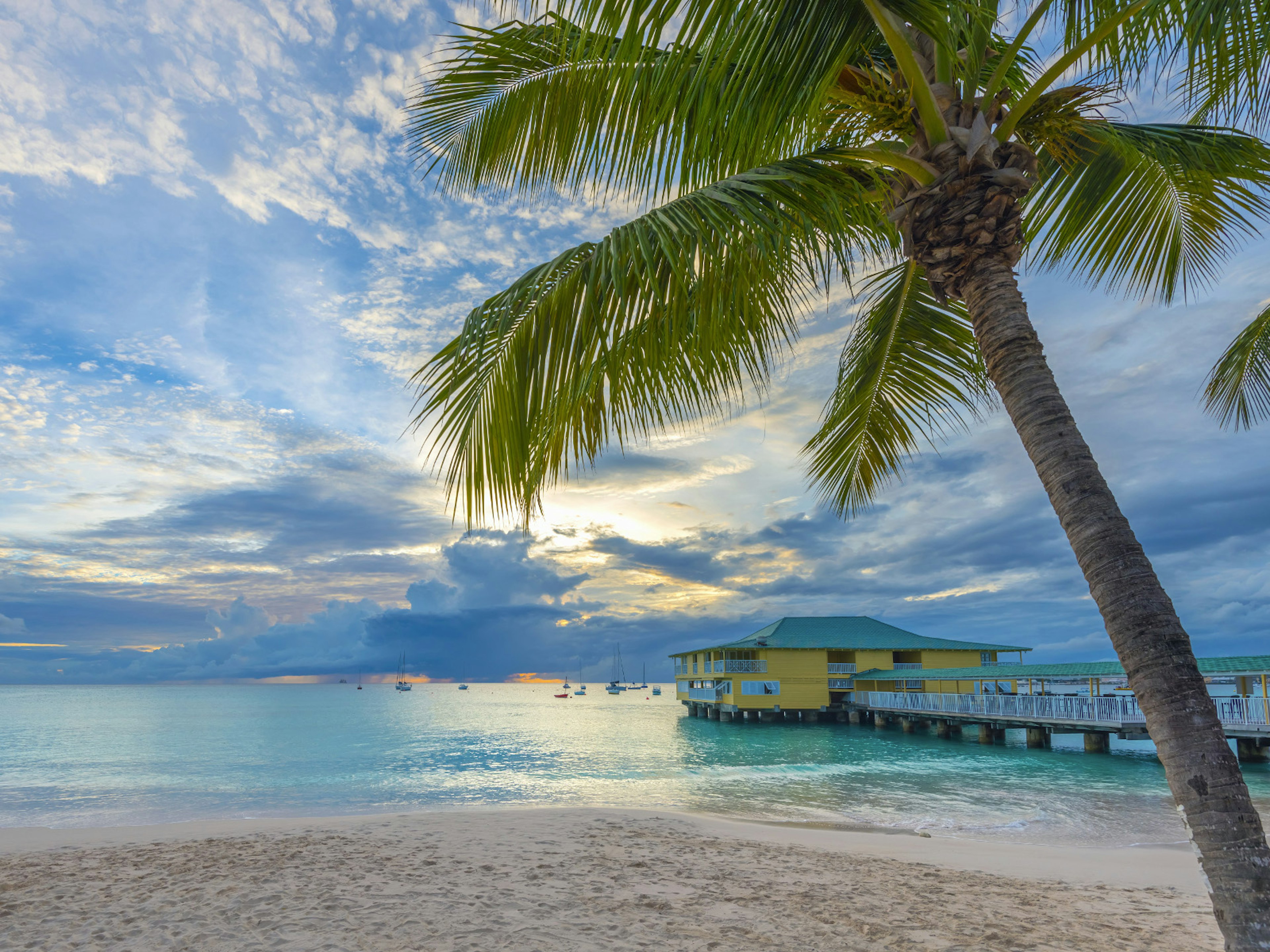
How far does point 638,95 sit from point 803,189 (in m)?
1.09

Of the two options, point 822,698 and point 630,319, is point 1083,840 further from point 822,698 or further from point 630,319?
point 822,698

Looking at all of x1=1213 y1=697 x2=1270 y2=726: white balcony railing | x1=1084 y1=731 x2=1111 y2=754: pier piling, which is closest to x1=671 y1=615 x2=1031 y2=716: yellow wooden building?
x1=1084 y1=731 x2=1111 y2=754: pier piling

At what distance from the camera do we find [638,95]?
13.3 feet

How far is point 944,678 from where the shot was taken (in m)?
38.0

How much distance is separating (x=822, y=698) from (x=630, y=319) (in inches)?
1743

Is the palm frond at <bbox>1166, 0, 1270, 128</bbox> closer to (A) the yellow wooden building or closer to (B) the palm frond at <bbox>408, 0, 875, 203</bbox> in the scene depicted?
(B) the palm frond at <bbox>408, 0, 875, 203</bbox>

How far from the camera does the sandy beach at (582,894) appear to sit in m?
5.54

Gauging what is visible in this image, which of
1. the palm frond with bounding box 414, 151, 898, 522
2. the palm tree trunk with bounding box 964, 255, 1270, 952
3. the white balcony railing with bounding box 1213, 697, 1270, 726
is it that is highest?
the palm frond with bounding box 414, 151, 898, 522

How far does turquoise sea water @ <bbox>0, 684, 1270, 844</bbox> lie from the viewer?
1777cm

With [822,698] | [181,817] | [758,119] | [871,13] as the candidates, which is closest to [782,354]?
[758,119]

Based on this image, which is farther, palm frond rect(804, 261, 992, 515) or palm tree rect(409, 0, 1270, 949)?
palm frond rect(804, 261, 992, 515)

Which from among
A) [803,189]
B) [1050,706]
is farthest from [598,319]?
[1050,706]

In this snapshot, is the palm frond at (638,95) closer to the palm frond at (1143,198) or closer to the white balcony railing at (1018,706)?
the palm frond at (1143,198)

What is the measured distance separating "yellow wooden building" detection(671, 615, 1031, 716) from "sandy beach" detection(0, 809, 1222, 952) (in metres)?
33.4
